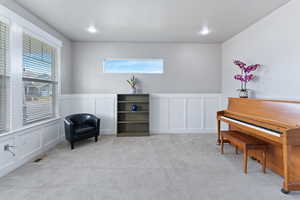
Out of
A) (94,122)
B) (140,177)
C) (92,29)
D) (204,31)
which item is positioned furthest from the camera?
(94,122)

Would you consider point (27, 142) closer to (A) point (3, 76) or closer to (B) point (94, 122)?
(A) point (3, 76)

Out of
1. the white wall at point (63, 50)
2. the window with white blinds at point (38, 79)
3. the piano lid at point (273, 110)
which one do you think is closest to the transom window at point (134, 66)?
the white wall at point (63, 50)

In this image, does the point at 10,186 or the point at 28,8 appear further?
the point at 28,8

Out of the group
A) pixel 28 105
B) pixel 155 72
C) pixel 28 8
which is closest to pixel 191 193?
pixel 28 105

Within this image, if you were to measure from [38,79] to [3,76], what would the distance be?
2.74ft

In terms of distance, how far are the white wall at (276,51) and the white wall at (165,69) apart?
117 cm

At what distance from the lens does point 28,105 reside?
9.95 feet

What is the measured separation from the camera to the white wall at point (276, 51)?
8.48ft

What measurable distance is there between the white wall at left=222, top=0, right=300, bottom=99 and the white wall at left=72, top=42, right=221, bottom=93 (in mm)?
1172

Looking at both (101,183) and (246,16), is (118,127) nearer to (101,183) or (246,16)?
(101,183)

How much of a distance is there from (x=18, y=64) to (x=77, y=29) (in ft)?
5.37

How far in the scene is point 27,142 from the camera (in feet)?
9.54

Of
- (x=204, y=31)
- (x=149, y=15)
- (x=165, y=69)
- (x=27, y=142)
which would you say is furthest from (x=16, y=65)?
(x=204, y=31)

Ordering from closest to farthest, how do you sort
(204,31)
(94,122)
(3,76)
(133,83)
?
(3,76) < (204,31) < (94,122) < (133,83)
